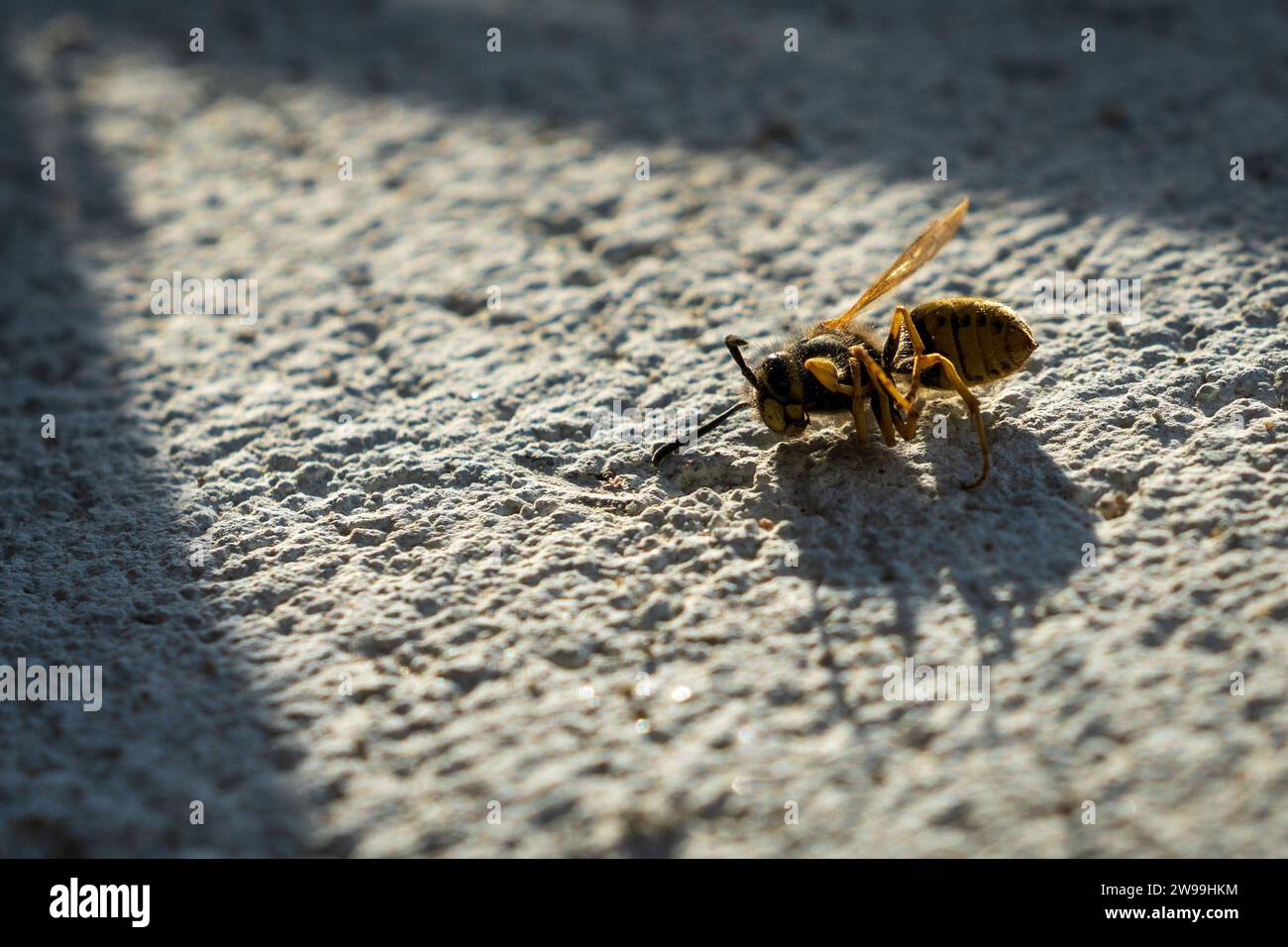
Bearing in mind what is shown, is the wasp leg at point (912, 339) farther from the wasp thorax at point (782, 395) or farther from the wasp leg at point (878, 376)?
the wasp thorax at point (782, 395)

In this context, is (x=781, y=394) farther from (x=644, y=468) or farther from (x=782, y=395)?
(x=644, y=468)

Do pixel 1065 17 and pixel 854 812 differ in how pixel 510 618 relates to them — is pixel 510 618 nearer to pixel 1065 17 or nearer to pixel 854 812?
pixel 854 812

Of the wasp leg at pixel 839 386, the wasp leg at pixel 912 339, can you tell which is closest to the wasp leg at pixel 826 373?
the wasp leg at pixel 839 386

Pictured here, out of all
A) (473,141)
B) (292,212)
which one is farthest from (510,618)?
(473,141)

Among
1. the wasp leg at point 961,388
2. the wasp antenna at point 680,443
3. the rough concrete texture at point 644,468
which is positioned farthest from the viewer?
the wasp antenna at point 680,443

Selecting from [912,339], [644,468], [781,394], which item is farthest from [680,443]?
[912,339]
